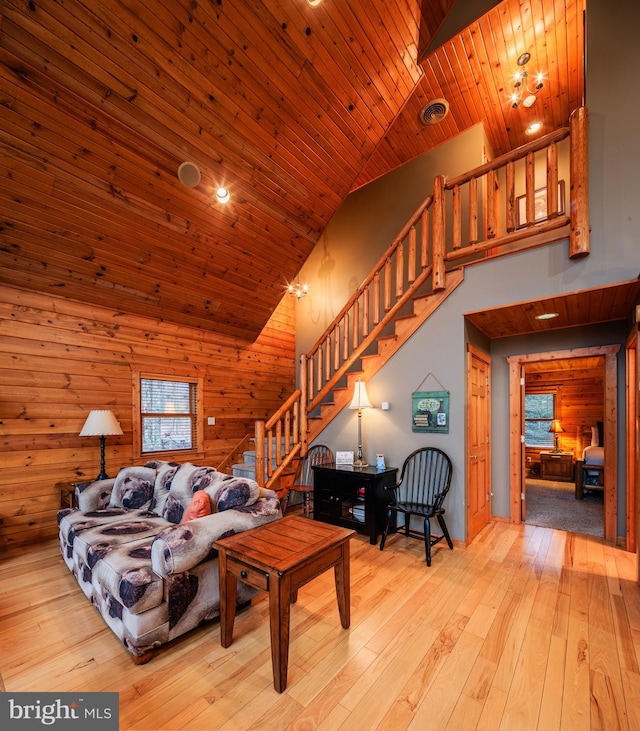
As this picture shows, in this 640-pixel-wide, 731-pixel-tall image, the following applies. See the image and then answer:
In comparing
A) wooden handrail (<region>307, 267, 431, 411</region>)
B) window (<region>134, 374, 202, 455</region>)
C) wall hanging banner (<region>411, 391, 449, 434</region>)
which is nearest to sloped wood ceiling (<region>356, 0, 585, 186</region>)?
wooden handrail (<region>307, 267, 431, 411</region>)

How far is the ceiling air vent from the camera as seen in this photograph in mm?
4477

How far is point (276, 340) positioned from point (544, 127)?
5197mm

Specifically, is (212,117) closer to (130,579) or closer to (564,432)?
(130,579)

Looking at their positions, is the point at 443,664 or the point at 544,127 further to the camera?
the point at 544,127

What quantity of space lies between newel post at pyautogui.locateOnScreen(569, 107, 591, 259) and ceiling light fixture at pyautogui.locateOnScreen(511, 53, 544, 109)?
179cm

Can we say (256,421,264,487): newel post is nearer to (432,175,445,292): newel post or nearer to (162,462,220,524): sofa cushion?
(162,462,220,524): sofa cushion

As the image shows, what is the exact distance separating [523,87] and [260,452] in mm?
5556

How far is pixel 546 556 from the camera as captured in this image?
3.35 m

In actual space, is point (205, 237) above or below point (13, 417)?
above

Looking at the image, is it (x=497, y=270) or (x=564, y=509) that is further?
(x=564, y=509)

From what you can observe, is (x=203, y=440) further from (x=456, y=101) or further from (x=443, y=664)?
(x=456, y=101)

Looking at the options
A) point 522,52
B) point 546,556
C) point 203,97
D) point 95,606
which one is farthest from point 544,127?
point 95,606

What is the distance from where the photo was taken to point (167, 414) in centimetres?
481

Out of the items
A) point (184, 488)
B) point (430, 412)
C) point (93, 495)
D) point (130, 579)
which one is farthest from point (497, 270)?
point (93, 495)
